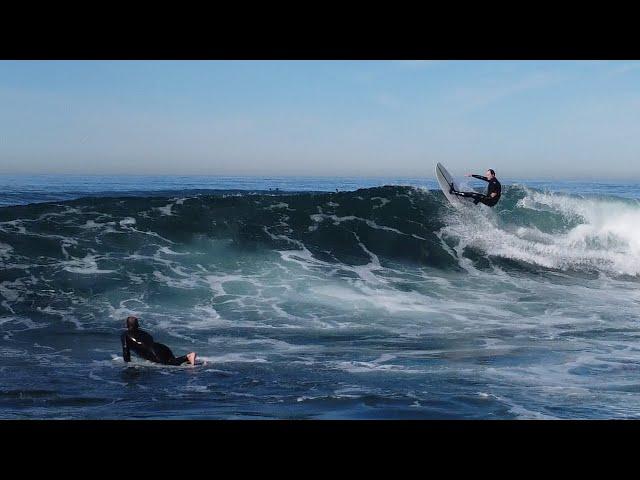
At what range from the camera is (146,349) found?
5359 mm

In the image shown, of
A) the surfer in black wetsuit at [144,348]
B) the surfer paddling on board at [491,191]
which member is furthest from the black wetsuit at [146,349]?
the surfer paddling on board at [491,191]

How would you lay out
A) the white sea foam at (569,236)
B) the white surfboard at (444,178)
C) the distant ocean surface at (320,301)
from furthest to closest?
the white sea foam at (569,236)
the white surfboard at (444,178)
the distant ocean surface at (320,301)

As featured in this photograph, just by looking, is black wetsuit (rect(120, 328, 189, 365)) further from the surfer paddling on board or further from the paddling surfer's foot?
the surfer paddling on board

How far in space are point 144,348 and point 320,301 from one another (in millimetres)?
3055

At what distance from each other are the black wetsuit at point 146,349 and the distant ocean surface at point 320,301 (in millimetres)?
140

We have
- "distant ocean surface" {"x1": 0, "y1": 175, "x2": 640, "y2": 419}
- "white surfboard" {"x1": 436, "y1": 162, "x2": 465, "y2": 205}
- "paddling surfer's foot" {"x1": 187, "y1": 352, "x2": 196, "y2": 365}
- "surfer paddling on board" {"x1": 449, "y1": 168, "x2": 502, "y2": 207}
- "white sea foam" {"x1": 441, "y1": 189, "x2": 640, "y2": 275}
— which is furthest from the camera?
"white sea foam" {"x1": 441, "y1": 189, "x2": 640, "y2": 275}

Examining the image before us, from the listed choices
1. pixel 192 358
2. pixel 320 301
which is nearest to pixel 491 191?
pixel 320 301

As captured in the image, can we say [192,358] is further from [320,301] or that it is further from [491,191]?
[491,191]

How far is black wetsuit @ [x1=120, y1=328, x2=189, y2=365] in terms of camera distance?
207 inches

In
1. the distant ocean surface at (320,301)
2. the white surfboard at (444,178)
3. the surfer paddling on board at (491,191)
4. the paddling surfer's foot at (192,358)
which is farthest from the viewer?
the white surfboard at (444,178)

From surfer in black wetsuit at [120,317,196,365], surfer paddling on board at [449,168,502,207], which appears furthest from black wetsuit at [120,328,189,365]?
surfer paddling on board at [449,168,502,207]

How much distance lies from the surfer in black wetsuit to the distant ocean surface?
14 centimetres

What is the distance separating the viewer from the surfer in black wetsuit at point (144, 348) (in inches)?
207

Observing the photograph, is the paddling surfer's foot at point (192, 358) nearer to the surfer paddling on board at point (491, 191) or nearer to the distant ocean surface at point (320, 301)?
the distant ocean surface at point (320, 301)
